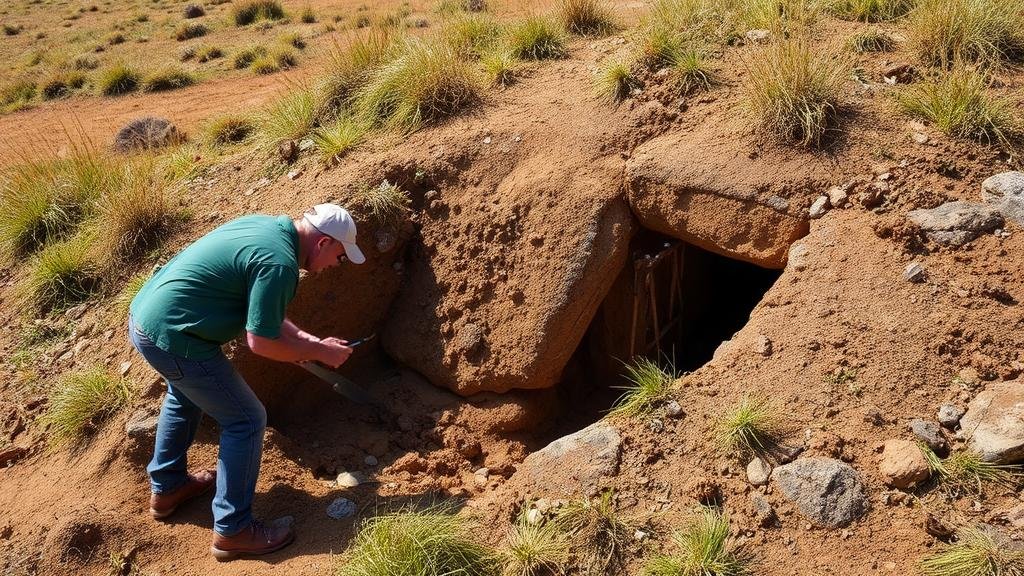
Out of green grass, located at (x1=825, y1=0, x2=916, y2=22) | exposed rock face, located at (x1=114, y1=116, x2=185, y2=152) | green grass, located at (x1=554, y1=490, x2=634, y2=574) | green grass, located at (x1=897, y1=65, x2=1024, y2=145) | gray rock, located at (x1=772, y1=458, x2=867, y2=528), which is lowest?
green grass, located at (x1=554, y1=490, x2=634, y2=574)

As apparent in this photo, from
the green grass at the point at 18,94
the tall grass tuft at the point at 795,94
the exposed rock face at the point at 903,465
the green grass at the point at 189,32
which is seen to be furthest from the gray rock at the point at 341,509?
the green grass at the point at 189,32

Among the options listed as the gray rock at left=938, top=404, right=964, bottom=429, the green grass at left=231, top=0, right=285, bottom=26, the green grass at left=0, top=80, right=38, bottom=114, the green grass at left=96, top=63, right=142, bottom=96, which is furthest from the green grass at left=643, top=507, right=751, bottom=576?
the green grass at left=231, top=0, right=285, bottom=26

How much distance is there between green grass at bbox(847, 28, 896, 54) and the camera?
17.6ft

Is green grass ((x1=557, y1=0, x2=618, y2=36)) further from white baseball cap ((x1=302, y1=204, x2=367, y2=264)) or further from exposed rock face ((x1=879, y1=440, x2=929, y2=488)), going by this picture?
exposed rock face ((x1=879, y1=440, x2=929, y2=488))

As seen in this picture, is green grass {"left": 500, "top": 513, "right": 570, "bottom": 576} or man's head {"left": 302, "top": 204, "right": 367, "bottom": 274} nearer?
green grass {"left": 500, "top": 513, "right": 570, "bottom": 576}

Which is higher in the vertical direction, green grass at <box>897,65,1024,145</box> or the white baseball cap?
the white baseball cap

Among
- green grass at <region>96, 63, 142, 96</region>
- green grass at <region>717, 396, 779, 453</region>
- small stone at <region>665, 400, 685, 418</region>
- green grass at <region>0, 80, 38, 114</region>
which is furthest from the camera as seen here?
green grass at <region>0, 80, 38, 114</region>

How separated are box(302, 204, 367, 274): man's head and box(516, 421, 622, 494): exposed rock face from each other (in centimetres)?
139

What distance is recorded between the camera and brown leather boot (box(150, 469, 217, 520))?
3998 millimetres

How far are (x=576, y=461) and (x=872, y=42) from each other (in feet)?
11.9

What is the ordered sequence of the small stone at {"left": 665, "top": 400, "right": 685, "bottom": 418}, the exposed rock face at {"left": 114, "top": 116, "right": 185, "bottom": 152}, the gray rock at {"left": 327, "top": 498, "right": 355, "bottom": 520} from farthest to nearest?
the exposed rock face at {"left": 114, "top": 116, "right": 185, "bottom": 152} → the gray rock at {"left": 327, "top": 498, "right": 355, "bottom": 520} → the small stone at {"left": 665, "top": 400, "right": 685, "bottom": 418}

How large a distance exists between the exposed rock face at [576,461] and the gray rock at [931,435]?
134cm

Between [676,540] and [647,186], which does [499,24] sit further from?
[676,540]

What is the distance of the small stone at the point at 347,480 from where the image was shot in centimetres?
444
